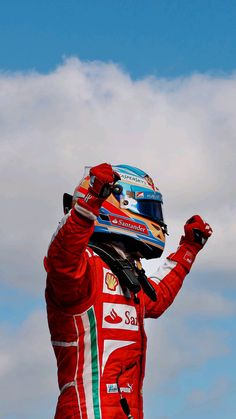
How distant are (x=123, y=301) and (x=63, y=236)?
48.5 inches

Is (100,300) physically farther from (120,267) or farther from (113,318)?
(120,267)

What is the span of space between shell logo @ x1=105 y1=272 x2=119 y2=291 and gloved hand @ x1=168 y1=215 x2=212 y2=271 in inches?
82.8

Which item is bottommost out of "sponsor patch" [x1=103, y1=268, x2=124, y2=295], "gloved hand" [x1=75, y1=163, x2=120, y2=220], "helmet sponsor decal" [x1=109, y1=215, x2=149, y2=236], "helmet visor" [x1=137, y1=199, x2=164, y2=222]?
"sponsor patch" [x1=103, y1=268, x2=124, y2=295]

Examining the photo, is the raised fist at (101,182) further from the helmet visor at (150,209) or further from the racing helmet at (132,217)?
the helmet visor at (150,209)

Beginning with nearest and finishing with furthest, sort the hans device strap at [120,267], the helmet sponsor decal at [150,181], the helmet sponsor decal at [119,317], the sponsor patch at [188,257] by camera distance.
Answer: the helmet sponsor decal at [119,317], the hans device strap at [120,267], the helmet sponsor decal at [150,181], the sponsor patch at [188,257]

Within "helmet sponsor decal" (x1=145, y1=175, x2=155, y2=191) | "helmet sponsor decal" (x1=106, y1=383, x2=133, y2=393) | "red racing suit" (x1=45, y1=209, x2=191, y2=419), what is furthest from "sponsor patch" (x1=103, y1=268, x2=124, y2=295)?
"helmet sponsor decal" (x1=145, y1=175, x2=155, y2=191)

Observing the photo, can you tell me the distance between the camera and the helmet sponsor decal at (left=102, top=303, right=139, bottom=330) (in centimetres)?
755

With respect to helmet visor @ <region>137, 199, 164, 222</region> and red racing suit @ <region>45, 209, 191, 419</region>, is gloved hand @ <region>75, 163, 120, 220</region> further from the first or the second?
helmet visor @ <region>137, 199, 164, 222</region>

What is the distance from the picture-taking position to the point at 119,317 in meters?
7.67

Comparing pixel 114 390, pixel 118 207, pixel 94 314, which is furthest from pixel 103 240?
pixel 114 390

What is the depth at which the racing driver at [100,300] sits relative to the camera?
275 inches

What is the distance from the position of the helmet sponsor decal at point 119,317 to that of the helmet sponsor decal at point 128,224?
84cm

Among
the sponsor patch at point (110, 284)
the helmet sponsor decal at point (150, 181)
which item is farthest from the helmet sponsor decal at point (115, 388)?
the helmet sponsor decal at point (150, 181)

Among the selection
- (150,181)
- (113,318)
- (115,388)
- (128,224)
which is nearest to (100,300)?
(113,318)
